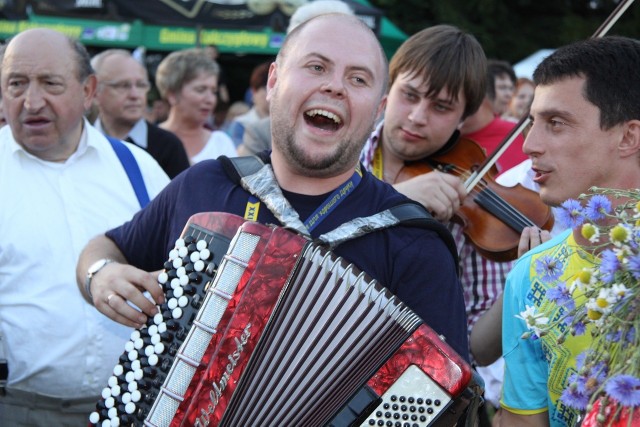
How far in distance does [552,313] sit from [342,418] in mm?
711

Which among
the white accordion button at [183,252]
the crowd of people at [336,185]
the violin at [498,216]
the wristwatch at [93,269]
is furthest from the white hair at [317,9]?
the white accordion button at [183,252]

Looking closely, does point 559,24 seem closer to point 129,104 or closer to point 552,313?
point 129,104

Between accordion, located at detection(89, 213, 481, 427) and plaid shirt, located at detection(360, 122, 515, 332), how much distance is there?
155cm

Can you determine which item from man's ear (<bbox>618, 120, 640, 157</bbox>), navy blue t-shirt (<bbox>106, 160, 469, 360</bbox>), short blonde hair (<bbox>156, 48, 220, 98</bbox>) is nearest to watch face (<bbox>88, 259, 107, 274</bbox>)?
navy blue t-shirt (<bbox>106, 160, 469, 360</bbox>)

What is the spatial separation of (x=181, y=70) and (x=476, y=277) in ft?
12.3

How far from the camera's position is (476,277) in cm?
409

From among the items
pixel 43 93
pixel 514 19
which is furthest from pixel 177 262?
pixel 514 19

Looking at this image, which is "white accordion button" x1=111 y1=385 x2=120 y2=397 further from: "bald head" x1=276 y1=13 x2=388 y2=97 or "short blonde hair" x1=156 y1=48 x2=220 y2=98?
"short blonde hair" x1=156 y1=48 x2=220 y2=98

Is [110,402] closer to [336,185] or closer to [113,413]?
[113,413]

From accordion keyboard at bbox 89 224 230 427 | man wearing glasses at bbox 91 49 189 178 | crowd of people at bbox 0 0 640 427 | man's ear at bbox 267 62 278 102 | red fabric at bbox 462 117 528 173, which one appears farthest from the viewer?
man wearing glasses at bbox 91 49 189 178

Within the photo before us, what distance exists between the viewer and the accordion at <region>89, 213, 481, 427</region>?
249 centimetres

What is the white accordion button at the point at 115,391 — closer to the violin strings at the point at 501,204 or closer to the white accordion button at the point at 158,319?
the white accordion button at the point at 158,319

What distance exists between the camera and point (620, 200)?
279 centimetres

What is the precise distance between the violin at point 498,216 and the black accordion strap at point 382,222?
90 cm
